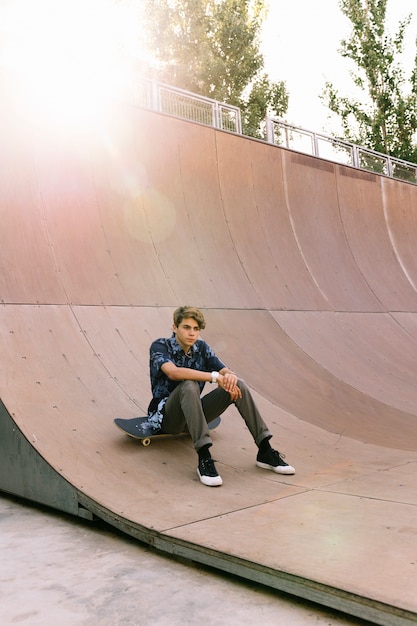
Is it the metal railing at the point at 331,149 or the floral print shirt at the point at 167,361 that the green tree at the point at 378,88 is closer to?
the metal railing at the point at 331,149

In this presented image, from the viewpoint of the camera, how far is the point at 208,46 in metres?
27.7

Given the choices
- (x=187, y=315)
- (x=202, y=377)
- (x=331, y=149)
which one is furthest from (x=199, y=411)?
(x=331, y=149)

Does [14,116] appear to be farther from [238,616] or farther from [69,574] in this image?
[238,616]

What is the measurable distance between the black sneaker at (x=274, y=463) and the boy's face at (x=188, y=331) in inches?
38.2

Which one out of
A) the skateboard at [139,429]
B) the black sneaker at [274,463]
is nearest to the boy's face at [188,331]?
the skateboard at [139,429]

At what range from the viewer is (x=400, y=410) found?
6969 millimetres

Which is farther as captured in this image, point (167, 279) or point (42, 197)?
point (167, 279)

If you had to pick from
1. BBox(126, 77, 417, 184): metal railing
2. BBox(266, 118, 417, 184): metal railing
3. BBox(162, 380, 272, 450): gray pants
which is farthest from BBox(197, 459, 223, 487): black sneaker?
BBox(266, 118, 417, 184): metal railing

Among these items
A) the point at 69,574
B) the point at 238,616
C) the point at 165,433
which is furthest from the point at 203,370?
the point at 238,616

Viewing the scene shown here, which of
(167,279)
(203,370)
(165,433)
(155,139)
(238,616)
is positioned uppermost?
(155,139)

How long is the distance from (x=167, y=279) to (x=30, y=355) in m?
2.73

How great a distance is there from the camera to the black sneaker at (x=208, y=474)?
4.17m

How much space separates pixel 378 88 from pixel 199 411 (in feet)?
90.1

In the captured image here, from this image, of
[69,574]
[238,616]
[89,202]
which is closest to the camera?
[238,616]
